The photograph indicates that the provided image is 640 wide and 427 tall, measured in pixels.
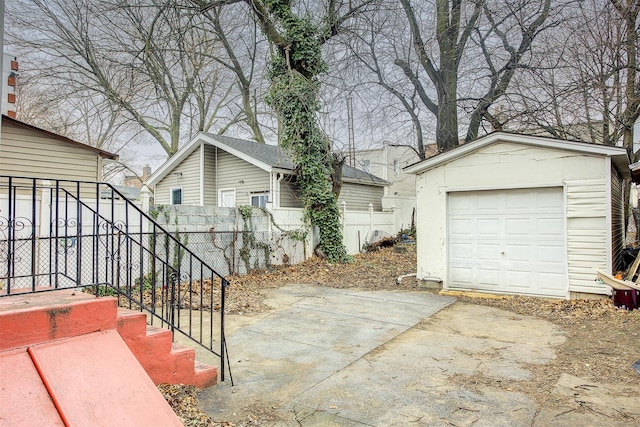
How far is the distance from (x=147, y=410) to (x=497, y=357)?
3754mm

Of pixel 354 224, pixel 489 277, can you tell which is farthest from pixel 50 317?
pixel 354 224

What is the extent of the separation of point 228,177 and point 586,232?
11237 millimetres

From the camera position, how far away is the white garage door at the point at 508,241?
7582 mm

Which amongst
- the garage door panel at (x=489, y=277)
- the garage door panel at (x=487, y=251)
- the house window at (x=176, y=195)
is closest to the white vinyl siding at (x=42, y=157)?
the house window at (x=176, y=195)

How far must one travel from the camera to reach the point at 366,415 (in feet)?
10.6

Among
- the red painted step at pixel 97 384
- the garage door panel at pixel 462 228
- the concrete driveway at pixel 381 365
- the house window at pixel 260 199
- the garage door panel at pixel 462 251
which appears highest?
the house window at pixel 260 199

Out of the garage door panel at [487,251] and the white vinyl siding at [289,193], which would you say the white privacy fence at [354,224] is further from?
the garage door panel at [487,251]

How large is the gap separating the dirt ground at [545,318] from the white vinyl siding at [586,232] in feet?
1.55

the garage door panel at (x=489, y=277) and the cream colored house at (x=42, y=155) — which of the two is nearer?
the garage door panel at (x=489, y=277)

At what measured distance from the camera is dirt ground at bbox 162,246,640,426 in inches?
134

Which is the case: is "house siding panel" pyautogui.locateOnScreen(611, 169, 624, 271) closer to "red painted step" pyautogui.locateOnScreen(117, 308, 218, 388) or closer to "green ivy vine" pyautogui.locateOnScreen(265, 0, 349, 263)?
"green ivy vine" pyautogui.locateOnScreen(265, 0, 349, 263)

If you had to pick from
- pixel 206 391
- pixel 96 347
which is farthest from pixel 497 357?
pixel 96 347

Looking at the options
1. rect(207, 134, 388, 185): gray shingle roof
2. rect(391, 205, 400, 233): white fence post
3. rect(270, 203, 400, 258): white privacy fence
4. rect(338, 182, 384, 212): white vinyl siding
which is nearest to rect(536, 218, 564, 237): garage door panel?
rect(270, 203, 400, 258): white privacy fence

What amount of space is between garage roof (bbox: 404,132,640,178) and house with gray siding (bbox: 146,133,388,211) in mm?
5433
